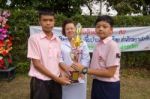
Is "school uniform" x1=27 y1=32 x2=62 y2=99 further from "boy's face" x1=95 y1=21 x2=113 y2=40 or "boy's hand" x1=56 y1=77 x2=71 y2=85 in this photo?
"boy's face" x1=95 y1=21 x2=113 y2=40

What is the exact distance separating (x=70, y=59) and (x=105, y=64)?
0.55m

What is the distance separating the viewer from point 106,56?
327cm

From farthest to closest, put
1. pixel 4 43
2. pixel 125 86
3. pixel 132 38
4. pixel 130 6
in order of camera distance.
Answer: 1. pixel 130 6
2. pixel 132 38
3. pixel 4 43
4. pixel 125 86

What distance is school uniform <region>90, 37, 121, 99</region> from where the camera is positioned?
10.6 feet

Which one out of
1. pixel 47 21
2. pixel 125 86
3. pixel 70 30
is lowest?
pixel 125 86

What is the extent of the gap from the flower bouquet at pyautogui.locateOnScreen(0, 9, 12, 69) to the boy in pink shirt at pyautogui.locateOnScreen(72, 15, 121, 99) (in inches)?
196

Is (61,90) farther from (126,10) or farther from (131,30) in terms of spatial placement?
(126,10)

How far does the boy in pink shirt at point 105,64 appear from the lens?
10.7ft

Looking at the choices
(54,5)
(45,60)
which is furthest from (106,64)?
(54,5)

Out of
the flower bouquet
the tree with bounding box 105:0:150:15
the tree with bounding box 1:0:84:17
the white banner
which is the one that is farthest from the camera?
the tree with bounding box 105:0:150:15

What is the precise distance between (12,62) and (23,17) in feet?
4.01

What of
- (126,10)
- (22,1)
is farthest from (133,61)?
(22,1)

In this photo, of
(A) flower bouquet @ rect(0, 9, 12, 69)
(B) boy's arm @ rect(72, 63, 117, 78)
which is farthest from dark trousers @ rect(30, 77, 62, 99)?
(A) flower bouquet @ rect(0, 9, 12, 69)

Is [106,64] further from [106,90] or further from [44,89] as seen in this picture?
[44,89]
